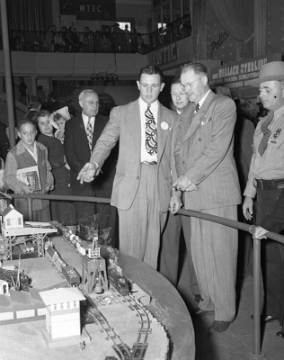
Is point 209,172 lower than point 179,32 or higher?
lower

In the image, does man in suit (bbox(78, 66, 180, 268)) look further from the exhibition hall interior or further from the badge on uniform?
the badge on uniform

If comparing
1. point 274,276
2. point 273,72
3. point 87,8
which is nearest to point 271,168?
point 273,72

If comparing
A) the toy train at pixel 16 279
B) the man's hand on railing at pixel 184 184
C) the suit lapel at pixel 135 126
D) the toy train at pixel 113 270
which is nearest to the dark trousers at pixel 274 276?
the man's hand on railing at pixel 184 184

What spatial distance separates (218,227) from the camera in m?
3.78

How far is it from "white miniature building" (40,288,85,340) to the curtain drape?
12.7 metres

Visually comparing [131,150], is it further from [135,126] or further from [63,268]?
[63,268]

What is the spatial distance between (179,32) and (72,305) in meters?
18.4

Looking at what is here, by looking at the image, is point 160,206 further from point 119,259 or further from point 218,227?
point 119,259

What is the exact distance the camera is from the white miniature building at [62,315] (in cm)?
184

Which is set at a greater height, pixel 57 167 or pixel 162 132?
pixel 162 132

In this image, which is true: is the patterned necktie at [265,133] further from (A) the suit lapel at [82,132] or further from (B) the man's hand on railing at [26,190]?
(B) the man's hand on railing at [26,190]

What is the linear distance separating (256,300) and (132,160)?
145 centimetres

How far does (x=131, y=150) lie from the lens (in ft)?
13.3

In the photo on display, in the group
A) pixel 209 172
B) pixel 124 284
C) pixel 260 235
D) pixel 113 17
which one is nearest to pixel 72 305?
pixel 124 284
